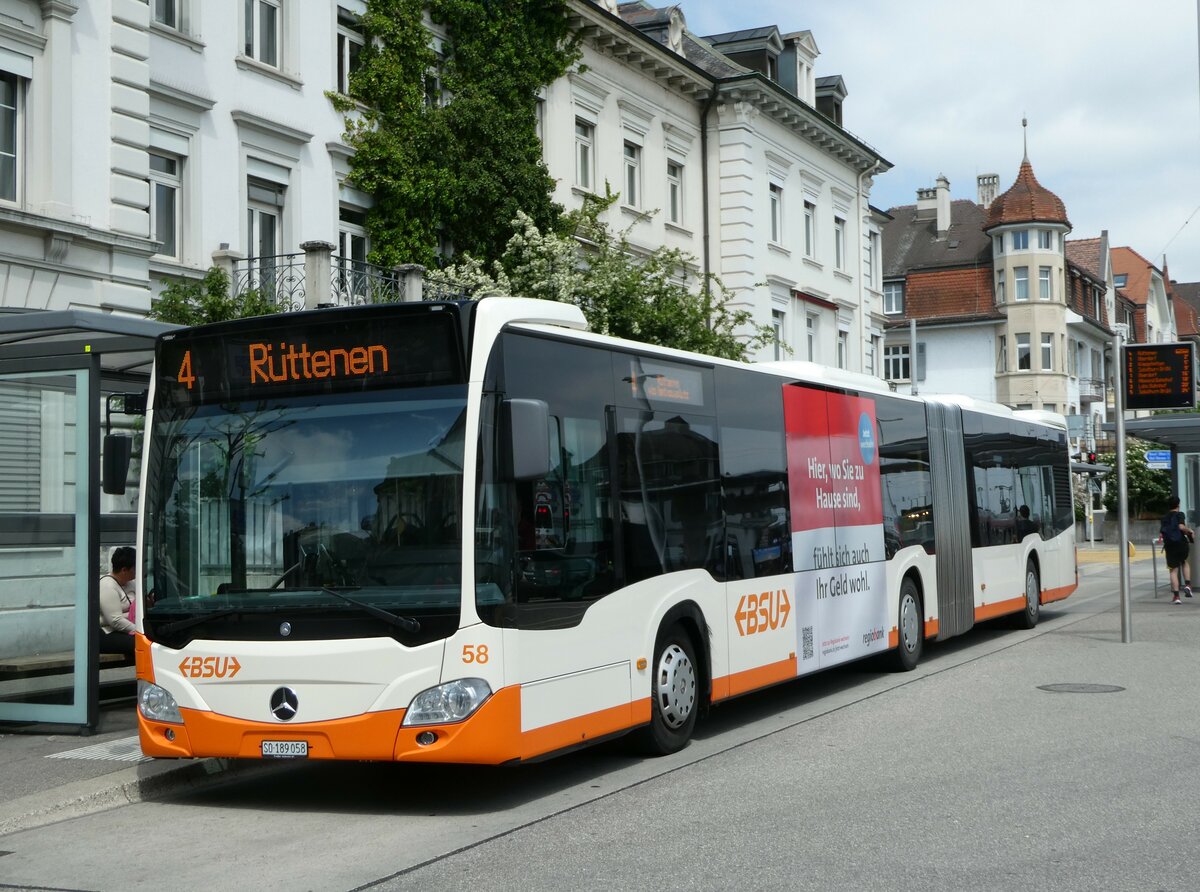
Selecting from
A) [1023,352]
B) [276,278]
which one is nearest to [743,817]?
[276,278]

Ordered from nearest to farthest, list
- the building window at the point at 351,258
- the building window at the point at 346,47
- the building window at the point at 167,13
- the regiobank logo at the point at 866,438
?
the regiobank logo at the point at 866,438 → the building window at the point at 167,13 → the building window at the point at 351,258 → the building window at the point at 346,47

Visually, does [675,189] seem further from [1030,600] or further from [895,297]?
[895,297]

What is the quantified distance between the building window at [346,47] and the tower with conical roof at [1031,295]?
55087 mm

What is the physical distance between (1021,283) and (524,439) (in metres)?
69.7

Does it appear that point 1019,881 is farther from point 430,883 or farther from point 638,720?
point 638,720

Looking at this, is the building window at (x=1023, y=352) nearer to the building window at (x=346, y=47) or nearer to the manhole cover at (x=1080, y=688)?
the building window at (x=346, y=47)

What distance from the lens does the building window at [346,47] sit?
2319 cm

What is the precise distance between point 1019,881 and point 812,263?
1346 inches

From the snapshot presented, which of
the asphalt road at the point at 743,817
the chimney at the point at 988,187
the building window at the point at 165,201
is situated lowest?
the asphalt road at the point at 743,817

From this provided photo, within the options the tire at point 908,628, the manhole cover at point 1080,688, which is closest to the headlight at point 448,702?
the manhole cover at point 1080,688

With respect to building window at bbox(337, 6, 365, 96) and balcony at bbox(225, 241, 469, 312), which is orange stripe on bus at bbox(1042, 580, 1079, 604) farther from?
building window at bbox(337, 6, 365, 96)

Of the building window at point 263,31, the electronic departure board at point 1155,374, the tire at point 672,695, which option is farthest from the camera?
the building window at point 263,31

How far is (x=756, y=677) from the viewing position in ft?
38.6

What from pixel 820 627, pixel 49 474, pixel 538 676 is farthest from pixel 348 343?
pixel 820 627
